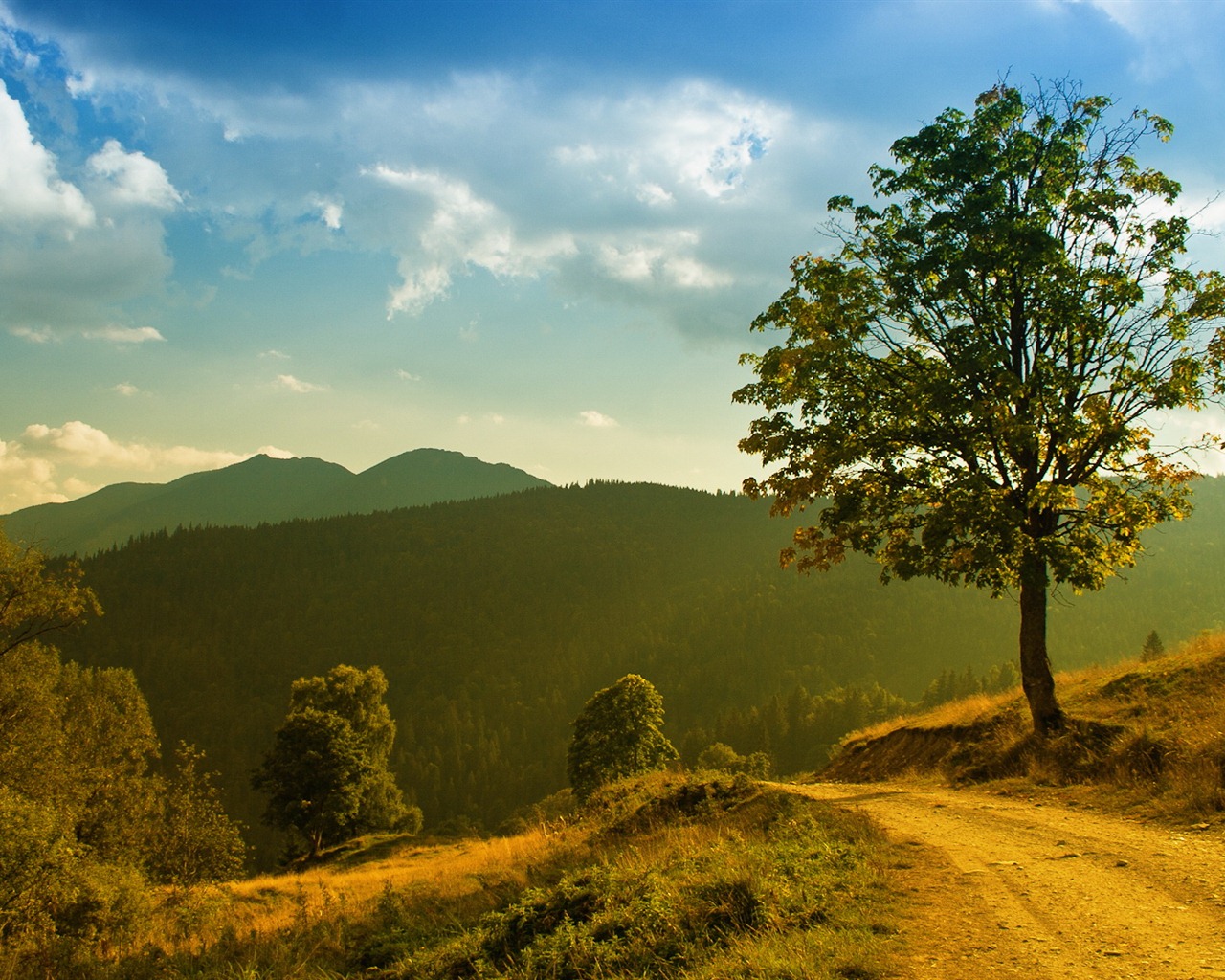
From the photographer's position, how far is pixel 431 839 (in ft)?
161

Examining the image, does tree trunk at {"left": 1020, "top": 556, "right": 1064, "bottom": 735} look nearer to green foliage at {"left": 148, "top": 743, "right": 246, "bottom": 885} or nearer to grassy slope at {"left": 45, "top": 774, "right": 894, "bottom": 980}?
grassy slope at {"left": 45, "top": 774, "right": 894, "bottom": 980}

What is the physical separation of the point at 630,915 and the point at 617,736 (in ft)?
152

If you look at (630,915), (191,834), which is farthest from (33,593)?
(630,915)

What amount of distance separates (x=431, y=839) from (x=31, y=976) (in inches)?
1595

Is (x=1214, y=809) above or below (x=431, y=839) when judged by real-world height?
above

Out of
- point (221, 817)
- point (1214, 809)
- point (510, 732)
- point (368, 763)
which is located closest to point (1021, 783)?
point (1214, 809)

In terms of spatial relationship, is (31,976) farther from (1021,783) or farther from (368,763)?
(368,763)

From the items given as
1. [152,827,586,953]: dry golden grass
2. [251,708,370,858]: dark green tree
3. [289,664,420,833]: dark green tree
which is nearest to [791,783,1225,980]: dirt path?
[152,827,586,953]: dry golden grass

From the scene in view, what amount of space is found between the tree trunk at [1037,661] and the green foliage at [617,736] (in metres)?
38.4

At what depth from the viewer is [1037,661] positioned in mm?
14867

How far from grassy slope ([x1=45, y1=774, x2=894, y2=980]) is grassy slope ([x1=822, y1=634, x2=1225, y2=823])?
14.3 ft

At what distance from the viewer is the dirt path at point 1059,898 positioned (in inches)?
212

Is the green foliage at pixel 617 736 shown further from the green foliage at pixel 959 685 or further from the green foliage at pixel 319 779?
the green foliage at pixel 959 685

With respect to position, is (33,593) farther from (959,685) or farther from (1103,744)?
(959,685)
